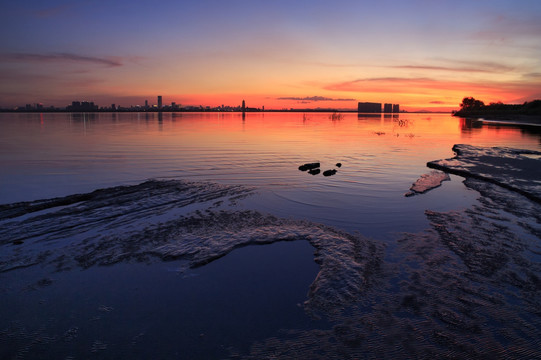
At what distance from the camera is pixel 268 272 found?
20.0ft

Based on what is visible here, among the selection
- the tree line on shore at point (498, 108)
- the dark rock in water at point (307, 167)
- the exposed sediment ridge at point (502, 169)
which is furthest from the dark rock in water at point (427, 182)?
the tree line on shore at point (498, 108)

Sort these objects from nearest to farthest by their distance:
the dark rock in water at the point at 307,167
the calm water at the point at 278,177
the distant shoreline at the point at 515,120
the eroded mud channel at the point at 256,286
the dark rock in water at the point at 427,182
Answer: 1. the eroded mud channel at the point at 256,286
2. the calm water at the point at 278,177
3. the dark rock in water at the point at 427,182
4. the dark rock in water at the point at 307,167
5. the distant shoreline at the point at 515,120

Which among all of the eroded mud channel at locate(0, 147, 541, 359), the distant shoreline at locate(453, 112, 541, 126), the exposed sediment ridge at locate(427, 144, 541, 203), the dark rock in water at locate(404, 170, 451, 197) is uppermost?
the distant shoreline at locate(453, 112, 541, 126)

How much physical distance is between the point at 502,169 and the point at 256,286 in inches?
660

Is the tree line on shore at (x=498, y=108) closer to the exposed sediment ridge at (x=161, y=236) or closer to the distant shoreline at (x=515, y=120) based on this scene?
the distant shoreline at (x=515, y=120)

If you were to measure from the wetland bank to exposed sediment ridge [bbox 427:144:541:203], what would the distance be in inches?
14.4

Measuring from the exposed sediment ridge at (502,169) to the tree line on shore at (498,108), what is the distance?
10044 cm

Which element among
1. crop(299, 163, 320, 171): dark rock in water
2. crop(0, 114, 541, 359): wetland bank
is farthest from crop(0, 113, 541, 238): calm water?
crop(299, 163, 320, 171): dark rock in water

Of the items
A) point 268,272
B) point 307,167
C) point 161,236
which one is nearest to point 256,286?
point 268,272

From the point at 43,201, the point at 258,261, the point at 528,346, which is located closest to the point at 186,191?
the point at 43,201

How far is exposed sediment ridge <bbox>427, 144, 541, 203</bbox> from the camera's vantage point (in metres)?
12.6

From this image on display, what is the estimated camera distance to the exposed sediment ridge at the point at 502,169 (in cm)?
1260

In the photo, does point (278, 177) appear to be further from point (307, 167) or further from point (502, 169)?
point (502, 169)

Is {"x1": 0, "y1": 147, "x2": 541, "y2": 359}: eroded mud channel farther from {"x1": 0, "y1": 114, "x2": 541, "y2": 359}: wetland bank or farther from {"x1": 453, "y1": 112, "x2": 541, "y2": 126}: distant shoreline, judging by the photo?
{"x1": 453, "y1": 112, "x2": 541, "y2": 126}: distant shoreline
